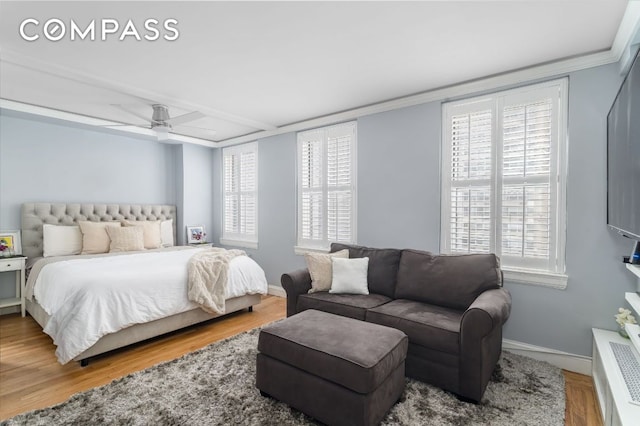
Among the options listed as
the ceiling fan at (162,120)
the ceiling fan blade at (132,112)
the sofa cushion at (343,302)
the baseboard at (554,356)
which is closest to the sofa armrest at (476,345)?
the sofa cushion at (343,302)

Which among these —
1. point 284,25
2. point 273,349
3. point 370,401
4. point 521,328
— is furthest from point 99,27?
point 521,328

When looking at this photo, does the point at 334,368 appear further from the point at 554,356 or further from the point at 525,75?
the point at 525,75

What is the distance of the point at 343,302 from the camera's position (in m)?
2.84

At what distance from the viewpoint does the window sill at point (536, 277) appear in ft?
8.68

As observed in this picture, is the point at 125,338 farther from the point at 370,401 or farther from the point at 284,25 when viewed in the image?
the point at 284,25

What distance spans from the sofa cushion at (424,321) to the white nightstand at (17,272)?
13.5ft

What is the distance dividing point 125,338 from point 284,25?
2.94 metres

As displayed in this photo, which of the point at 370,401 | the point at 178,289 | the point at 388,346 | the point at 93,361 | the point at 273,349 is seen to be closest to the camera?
the point at 370,401

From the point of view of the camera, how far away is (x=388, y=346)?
6.46 feet

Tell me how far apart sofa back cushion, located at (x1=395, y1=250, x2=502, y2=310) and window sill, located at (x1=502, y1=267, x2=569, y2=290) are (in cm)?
31

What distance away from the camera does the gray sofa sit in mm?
2084

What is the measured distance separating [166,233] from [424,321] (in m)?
4.36

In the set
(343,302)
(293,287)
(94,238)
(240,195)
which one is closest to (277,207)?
(240,195)

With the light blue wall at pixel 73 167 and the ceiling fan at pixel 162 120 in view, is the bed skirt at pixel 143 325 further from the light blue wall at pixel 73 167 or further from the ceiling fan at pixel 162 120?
the ceiling fan at pixel 162 120
